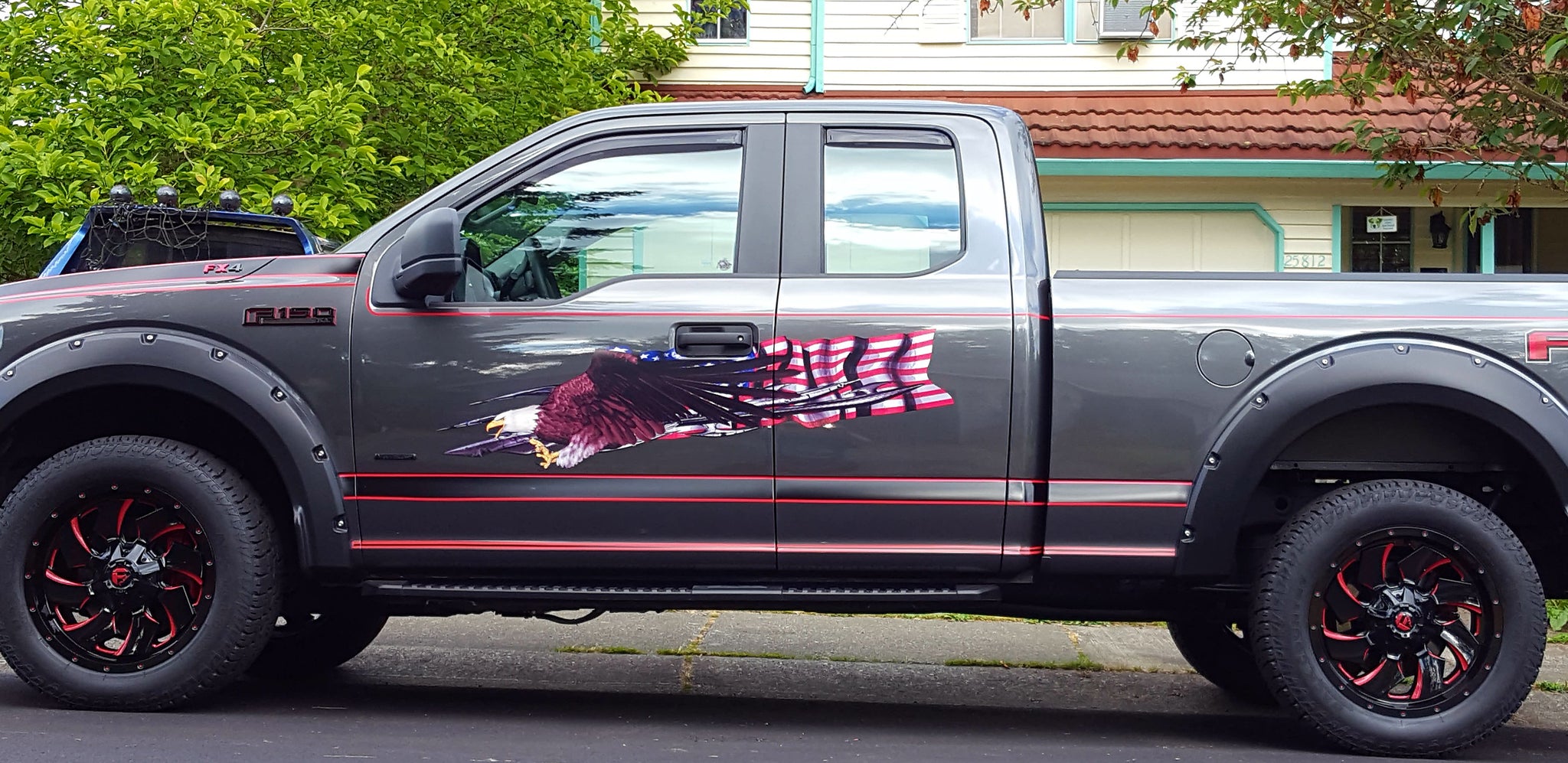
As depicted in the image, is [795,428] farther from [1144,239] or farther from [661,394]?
[1144,239]

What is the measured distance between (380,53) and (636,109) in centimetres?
350

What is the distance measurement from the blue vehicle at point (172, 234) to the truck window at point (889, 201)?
107 inches

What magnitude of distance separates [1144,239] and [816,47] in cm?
335

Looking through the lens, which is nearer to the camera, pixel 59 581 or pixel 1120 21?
pixel 59 581

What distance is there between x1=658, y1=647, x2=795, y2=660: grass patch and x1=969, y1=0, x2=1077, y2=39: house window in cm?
769

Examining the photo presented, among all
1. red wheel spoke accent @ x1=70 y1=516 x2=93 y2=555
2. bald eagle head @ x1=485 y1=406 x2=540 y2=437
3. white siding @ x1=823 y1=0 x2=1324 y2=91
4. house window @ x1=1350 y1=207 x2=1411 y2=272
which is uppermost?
white siding @ x1=823 y1=0 x2=1324 y2=91

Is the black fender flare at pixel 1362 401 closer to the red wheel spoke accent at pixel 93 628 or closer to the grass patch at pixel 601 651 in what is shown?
the grass patch at pixel 601 651

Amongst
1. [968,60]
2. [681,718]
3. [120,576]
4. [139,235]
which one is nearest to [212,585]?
[120,576]

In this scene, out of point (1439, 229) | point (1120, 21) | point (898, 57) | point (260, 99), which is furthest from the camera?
point (1439, 229)

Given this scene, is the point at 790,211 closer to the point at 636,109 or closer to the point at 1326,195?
the point at 636,109

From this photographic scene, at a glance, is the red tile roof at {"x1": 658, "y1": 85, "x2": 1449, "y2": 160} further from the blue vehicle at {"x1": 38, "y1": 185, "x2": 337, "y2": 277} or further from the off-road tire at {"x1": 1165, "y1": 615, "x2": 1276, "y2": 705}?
the off-road tire at {"x1": 1165, "y1": 615, "x2": 1276, "y2": 705}

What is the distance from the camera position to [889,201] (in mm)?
4418

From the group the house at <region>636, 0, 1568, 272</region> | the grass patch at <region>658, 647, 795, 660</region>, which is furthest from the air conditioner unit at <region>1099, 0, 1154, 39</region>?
the grass patch at <region>658, 647, 795, 660</region>

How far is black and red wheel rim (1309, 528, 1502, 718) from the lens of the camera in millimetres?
4078
